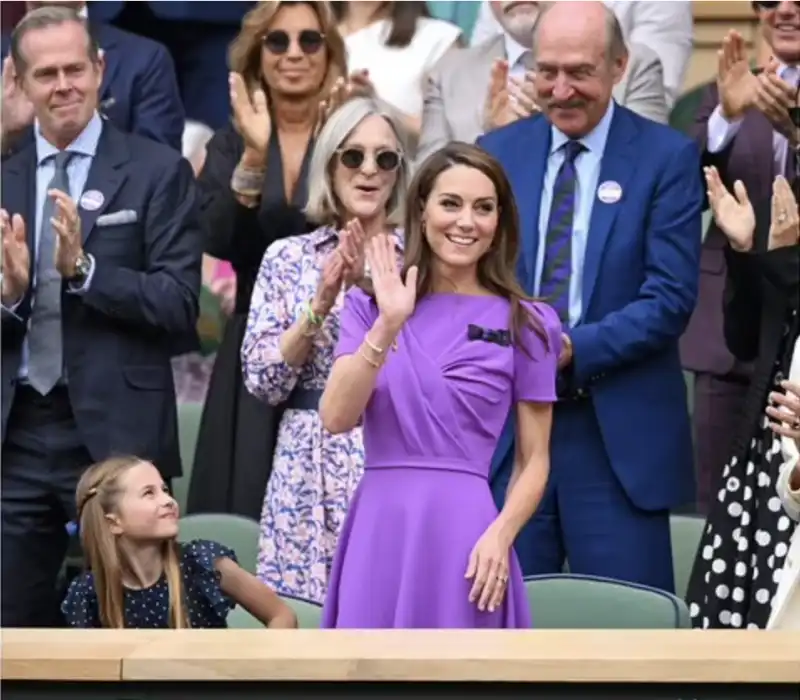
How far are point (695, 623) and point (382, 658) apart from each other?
2298mm

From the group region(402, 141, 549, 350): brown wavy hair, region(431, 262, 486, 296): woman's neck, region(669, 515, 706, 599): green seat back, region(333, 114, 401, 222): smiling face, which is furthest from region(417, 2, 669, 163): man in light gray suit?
region(431, 262, 486, 296): woman's neck

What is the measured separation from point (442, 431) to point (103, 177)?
1735mm

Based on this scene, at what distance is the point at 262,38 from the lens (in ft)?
18.8

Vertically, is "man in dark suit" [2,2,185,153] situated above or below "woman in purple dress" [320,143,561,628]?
above

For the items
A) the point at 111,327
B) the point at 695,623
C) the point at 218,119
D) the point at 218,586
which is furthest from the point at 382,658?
the point at 218,119

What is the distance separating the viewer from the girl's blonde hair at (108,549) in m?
4.42

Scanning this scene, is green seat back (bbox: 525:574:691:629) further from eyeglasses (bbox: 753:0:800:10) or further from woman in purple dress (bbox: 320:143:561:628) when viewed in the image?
eyeglasses (bbox: 753:0:800:10)

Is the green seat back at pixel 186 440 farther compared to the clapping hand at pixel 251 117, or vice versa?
the green seat back at pixel 186 440

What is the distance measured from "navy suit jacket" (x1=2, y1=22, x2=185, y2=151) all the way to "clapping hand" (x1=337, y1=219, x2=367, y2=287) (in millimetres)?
1314

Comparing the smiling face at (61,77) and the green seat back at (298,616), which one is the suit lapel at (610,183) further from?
the smiling face at (61,77)

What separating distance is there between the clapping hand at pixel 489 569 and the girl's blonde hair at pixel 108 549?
65 centimetres

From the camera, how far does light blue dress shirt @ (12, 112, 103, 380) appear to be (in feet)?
18.2

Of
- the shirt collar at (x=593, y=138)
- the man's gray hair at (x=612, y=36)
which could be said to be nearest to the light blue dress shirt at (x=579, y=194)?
the shirt collar at (x=593, y=138)

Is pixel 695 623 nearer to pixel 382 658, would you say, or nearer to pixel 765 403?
pixel 765 403
